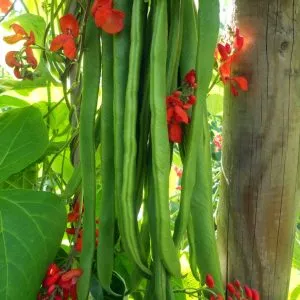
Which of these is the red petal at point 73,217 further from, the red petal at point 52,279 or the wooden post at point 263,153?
the wooden post at point 263,153

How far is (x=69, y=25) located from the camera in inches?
34.9

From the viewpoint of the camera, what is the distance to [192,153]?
826mm

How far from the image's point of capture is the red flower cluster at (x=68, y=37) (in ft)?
2.86

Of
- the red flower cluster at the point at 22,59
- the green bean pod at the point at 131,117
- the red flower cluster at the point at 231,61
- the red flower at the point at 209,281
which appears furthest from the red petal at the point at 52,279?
the red flower cluster at the point at 231,61

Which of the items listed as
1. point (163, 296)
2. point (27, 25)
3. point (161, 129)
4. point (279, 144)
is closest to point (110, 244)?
point (163, 296)

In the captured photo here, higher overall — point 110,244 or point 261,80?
point 261,80

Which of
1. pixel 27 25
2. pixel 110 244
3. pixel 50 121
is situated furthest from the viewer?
pixel 50 121

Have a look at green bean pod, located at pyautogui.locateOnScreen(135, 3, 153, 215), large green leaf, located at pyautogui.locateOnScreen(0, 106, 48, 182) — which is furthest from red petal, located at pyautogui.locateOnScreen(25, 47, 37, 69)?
green bean pod, located at pyautogui.locateOnScreen(135, 3, 153, 215)

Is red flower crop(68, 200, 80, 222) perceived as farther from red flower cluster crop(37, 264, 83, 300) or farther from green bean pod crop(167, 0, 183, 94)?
green bean pod crop(167, 0, 183, 94)

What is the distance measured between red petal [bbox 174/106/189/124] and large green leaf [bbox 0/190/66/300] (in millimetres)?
273

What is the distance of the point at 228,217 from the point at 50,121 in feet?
1.55

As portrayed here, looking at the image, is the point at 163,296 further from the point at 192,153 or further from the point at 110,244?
the point at 192,153

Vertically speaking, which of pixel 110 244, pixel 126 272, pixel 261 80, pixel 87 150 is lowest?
pixel 126 272

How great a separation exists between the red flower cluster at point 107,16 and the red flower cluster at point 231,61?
0.26m
